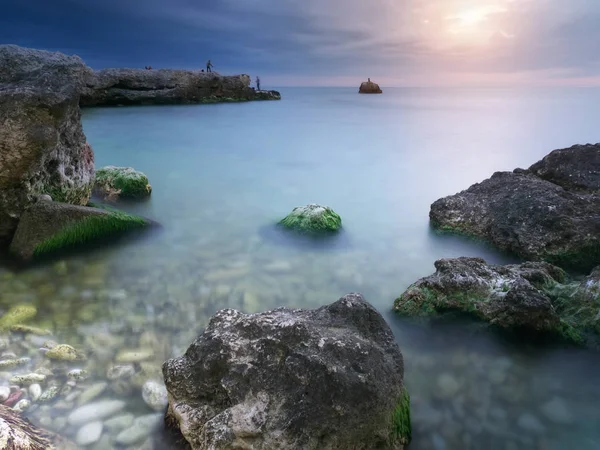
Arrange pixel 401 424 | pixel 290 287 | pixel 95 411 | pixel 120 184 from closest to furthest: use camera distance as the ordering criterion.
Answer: pixel 401 424 < pixel 95 411 < pixel 290 287 < pixel 120 184

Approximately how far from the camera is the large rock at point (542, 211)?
5109 millimetres

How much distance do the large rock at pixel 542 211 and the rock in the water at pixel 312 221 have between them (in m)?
1.61

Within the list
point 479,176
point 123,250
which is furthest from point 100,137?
point 479,176

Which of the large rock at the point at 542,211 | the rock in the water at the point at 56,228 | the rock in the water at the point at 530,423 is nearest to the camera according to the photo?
the rock in the water at the point at 530,423

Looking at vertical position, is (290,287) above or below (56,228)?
below

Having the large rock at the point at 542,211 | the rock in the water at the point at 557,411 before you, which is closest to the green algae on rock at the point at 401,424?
the rock in the water at the point at 557,411

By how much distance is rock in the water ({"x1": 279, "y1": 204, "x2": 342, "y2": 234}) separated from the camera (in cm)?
621

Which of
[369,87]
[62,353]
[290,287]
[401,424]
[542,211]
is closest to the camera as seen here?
[401,424]

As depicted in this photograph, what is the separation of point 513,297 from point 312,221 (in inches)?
119

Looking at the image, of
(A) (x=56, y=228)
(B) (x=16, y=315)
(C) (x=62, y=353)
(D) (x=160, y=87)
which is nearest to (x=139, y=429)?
(C) (x=62, y=353)

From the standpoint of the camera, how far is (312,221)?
6.25 m

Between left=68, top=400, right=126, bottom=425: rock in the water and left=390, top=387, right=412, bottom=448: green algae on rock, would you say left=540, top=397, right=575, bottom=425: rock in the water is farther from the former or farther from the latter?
left=68, top=400, right=126, bottom=425: rock in the water

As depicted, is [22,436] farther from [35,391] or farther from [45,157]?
[45,157]

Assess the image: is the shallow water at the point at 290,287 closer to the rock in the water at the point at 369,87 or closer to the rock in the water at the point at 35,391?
the rock in the water at the point at 35,391
